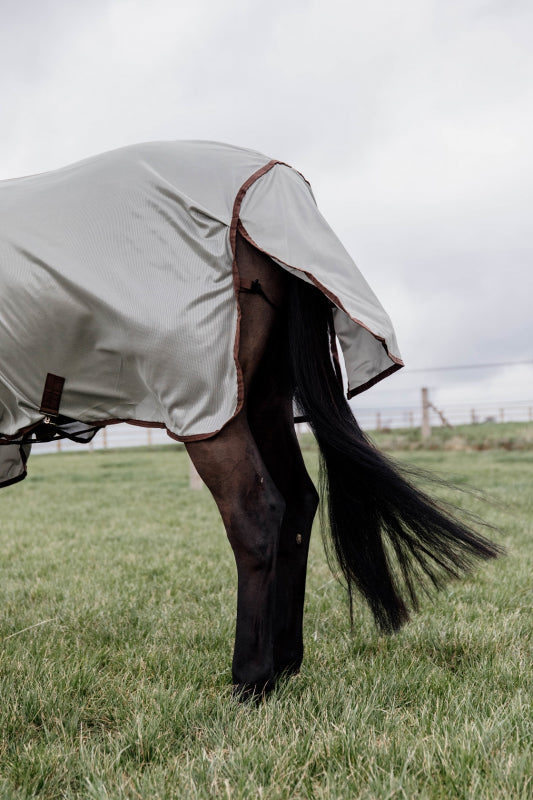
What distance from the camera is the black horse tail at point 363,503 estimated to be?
206cm

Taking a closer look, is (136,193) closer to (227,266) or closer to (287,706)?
(227,266)

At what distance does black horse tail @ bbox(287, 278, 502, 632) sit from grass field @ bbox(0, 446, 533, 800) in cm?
32

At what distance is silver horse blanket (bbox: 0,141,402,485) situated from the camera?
1893 millimetres

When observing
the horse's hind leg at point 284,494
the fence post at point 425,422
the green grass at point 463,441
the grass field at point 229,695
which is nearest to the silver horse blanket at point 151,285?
the horse's hind leg at point 284,494

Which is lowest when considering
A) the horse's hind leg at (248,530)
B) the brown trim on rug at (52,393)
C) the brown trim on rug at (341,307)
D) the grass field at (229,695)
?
the grass field at (229,695)

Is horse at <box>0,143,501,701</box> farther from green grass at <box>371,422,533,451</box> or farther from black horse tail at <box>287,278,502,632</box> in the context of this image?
green grass at <box>371,422,533,451</box>

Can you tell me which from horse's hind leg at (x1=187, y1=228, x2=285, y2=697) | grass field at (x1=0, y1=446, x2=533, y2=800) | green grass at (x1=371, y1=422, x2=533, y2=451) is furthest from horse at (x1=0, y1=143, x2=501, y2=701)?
green grass at (x1=371, y1=422, x2=533, y2=451)

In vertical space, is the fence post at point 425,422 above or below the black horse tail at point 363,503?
above

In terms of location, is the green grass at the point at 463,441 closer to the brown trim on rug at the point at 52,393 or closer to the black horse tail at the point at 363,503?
the black horse tail at the point at 363,503

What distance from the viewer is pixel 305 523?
220cm

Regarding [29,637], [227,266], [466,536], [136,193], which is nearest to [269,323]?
[227,266]

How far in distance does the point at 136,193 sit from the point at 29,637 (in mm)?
1948

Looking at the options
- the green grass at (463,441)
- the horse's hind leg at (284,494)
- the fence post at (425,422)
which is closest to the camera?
the horse's hind leg at (284,494)

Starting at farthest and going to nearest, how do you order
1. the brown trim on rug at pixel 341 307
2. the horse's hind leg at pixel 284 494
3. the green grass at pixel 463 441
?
1. the green grass at pixel 463 441
2. the horse's hind leg at pixel 284 494
3. the brown trim on rug at pixel 341 307
